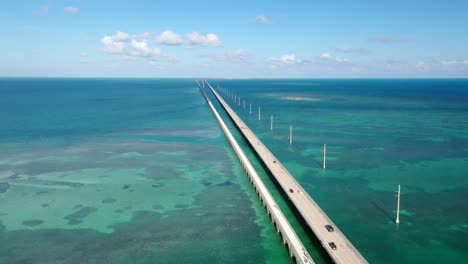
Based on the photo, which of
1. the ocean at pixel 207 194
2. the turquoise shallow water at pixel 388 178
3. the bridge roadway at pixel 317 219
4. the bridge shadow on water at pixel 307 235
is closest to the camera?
the bridge roadway at pixel 317 219

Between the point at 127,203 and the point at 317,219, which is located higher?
the point at 317,219

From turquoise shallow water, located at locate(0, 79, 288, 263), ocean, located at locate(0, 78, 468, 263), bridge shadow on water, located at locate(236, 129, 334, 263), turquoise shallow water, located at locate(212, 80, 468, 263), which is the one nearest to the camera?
bridge shadow on water, located at locate(236, 129, 334, 263)

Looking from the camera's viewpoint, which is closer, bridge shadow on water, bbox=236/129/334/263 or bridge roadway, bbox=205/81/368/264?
bridge roadway, bbox=205/81/368/264

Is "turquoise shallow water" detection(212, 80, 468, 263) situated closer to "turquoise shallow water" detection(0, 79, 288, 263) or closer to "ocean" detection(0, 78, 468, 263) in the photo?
"ocean" detection(0, 78, 468, 263)

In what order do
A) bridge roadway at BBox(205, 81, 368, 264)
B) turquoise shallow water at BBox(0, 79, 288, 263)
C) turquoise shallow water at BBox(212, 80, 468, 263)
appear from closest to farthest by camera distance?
bridge roadway at BBox(205, 81, 368, 264) → turquoise shallow water at BBox(0, 79, 288, 263) → turquoise shallow water at BBox(212, 80, 468, 263)

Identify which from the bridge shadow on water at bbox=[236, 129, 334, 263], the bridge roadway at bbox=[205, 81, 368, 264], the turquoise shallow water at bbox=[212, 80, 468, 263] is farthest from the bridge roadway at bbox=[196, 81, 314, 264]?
the turquoise shallow water at bbox=[212, 80, 468, 263]

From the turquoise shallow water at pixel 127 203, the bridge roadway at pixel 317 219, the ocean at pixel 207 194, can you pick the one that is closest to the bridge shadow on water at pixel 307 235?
the ocean at pixel 207 194

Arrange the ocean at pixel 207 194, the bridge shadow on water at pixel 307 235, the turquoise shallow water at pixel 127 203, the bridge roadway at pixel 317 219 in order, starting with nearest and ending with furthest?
→ the bridge roadway at pixel 317 219 < the bridge shadow on water at pixel 307 235 < the turquoise shallow water at pixel 127 203 < the ocean at pixel 207 194

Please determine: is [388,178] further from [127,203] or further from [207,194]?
[127,203]

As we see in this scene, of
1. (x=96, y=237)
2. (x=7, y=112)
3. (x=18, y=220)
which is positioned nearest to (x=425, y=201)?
(x=96, y=237)

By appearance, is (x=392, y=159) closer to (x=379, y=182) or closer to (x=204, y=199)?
(x=379, y=182)

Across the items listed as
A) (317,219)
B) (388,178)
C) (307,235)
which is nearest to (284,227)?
(307,235)

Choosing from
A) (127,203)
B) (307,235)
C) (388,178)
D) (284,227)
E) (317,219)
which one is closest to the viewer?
(284,227)

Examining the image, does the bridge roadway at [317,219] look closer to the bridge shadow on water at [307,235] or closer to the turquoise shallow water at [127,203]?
the bridge shadow on water at [307,235]
